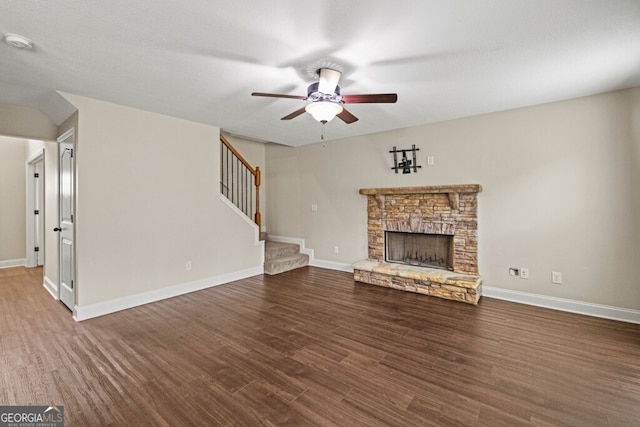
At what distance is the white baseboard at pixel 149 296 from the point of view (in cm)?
318

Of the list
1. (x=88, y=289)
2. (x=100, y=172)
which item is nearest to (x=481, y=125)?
(x=100, y=172)

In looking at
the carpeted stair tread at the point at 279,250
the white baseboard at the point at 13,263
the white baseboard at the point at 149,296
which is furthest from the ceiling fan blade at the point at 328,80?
the white baseboard at the point at 13,263

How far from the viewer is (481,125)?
383cm

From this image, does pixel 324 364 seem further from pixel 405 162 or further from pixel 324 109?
pixel 405 162

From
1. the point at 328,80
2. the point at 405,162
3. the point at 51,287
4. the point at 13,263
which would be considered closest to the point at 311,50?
the point at 328,80

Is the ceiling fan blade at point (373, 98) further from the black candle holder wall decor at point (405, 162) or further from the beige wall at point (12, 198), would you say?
the beige wall at point (12, 198)

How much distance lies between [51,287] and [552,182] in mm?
6992

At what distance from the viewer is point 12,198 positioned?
18.0ft

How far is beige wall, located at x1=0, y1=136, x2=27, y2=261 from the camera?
5.40 meters

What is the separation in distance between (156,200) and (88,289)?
1.28 metres

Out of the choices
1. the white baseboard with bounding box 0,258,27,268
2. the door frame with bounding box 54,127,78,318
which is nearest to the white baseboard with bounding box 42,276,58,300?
the door frame with bounding box 54,127,78,318

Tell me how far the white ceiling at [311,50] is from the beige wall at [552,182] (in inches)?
13.1

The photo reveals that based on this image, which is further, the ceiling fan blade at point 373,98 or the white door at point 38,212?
the white door at point 38,212

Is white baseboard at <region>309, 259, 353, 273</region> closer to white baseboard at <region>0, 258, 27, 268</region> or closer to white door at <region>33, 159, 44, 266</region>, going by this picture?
white door at <region>33, 159, 44, 266</region>
